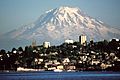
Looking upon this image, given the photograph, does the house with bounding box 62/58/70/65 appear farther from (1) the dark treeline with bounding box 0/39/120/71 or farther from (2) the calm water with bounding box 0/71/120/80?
(2) the calm water with bounding box 0/71/120/80

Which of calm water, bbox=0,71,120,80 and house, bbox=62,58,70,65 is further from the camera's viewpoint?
house, bbox=62,58,70,65

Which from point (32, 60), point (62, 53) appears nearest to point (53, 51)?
point (62, 53)

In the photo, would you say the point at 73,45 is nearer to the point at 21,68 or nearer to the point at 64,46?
the point at 64,46

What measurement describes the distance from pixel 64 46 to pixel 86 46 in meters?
7.15

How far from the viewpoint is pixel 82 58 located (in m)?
167

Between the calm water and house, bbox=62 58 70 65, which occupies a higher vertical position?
house, bbox=62 58 70 65

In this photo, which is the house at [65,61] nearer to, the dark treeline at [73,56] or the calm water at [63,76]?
the dark treeline at [73,56]

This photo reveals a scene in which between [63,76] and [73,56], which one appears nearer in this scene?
[63,76]

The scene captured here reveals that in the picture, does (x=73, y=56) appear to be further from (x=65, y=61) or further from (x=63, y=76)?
(x=63, y=76)

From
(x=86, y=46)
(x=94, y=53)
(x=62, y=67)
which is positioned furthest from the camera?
(x=86, y=46)

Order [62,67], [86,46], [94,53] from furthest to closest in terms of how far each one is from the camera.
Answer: [86,46] < [94,53] < [62,67]

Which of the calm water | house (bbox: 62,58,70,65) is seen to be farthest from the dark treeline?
the calm water

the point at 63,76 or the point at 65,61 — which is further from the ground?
the point at 65,61

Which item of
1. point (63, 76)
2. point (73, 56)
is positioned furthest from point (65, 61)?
point (63, 76)
